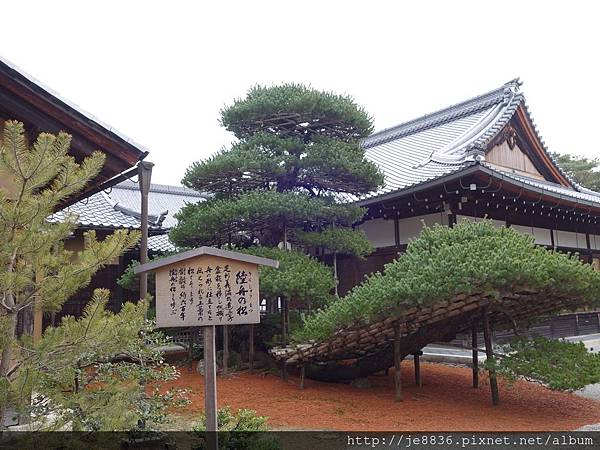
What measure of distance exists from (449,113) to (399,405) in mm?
14800

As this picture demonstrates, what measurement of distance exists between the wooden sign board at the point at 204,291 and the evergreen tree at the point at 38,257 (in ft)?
3.64

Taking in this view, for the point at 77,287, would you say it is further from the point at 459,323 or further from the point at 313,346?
the point at 459,323

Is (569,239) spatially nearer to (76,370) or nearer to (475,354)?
(475,354)

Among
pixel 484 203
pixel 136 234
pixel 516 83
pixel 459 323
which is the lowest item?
pixel 459 323

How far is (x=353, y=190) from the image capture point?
10805 millimetres

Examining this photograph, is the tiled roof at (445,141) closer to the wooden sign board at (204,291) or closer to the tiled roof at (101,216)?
the tiled roof at (101,216)

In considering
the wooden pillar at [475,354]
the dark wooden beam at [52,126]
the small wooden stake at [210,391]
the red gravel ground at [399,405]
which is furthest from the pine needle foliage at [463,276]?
the dark wooden beam at [52,126]

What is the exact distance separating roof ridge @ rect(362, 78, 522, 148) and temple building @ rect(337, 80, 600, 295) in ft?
0.15

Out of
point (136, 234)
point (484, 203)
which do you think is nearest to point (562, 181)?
point (484, 203)

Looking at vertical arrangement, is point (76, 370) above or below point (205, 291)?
below

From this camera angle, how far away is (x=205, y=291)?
482 cm

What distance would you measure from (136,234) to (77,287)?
0.55 meters

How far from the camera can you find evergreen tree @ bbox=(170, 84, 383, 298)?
9844mm

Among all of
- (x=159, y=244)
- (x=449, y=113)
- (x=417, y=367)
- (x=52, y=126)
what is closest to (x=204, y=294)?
(x=52, y=126)
